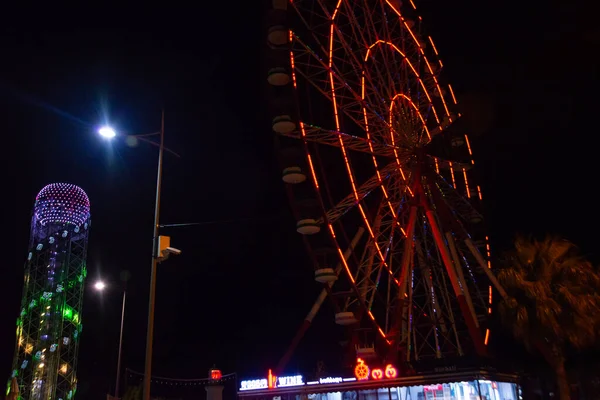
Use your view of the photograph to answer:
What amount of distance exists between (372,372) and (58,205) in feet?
156

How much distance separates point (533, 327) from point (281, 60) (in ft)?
47.3

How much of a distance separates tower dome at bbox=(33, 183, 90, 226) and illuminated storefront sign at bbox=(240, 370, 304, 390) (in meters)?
41.7

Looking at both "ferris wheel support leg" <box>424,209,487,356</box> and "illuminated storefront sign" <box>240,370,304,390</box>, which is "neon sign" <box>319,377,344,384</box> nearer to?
"illuminated storefront sign" <box>240,370,304,390</box>

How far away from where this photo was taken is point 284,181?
24562mm

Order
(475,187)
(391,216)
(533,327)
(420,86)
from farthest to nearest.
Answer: (475,187), (420,86), (391,216), (533,327)

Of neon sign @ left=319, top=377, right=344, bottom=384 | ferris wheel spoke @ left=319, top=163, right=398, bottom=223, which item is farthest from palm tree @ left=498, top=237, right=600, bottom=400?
neon sign @ left=319, top=377, right=344, bottom=384

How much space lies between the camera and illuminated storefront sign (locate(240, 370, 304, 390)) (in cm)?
2500

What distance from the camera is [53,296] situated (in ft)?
192

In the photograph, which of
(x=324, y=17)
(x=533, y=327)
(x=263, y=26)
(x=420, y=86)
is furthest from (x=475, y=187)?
(x=263, y=26)

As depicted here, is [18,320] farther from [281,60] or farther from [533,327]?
[533,327]

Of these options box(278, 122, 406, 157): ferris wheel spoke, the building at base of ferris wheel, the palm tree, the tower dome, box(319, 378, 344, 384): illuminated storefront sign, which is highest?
the tower dome

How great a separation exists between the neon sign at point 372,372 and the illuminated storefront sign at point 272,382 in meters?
2.82

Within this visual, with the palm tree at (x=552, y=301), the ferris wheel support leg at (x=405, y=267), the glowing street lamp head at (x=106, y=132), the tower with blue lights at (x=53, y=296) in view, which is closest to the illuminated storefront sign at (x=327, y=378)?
the ferris wheel support leg at (x=405, y=267)

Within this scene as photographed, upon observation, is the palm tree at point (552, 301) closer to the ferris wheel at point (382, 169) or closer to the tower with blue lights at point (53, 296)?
the ferris wheel at point (382, 169)
